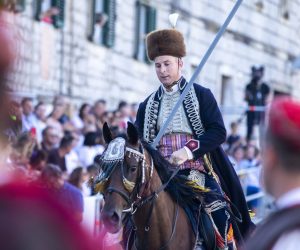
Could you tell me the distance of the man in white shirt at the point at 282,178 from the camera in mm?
3330

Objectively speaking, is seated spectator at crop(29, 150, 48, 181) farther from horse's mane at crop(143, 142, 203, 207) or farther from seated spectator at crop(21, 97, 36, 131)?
horse's mane at crop(143, 142, 203, 207)

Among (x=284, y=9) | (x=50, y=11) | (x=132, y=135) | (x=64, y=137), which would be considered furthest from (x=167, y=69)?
(x=284, y=9)

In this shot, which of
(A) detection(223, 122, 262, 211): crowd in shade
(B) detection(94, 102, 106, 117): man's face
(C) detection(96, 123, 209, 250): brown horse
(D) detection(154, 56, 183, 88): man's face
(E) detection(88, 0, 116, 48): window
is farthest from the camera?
(E) detection(88, 0, 116, 48): window

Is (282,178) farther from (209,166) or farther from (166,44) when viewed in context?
(166,44)

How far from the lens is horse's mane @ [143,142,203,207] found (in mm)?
7758

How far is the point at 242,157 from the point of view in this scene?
19.0 m

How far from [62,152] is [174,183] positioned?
531 cm

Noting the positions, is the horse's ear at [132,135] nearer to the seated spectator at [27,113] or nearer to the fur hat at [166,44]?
the fur hat at [166,44]

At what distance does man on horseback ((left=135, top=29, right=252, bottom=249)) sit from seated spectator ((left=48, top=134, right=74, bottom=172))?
442 centimetres

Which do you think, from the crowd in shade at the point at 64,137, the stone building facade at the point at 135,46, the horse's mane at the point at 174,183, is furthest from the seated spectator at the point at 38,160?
the horse's mane at the point at 174,183

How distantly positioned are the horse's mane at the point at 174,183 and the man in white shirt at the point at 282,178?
4.22 metres

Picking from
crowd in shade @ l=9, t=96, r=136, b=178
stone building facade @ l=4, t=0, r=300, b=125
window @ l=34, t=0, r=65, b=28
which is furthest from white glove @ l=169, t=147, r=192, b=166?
window @ l=34, t=0, r=65, b=28

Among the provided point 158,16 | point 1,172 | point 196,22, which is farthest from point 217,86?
point 1,172

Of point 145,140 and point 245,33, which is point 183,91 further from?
point 245,33
